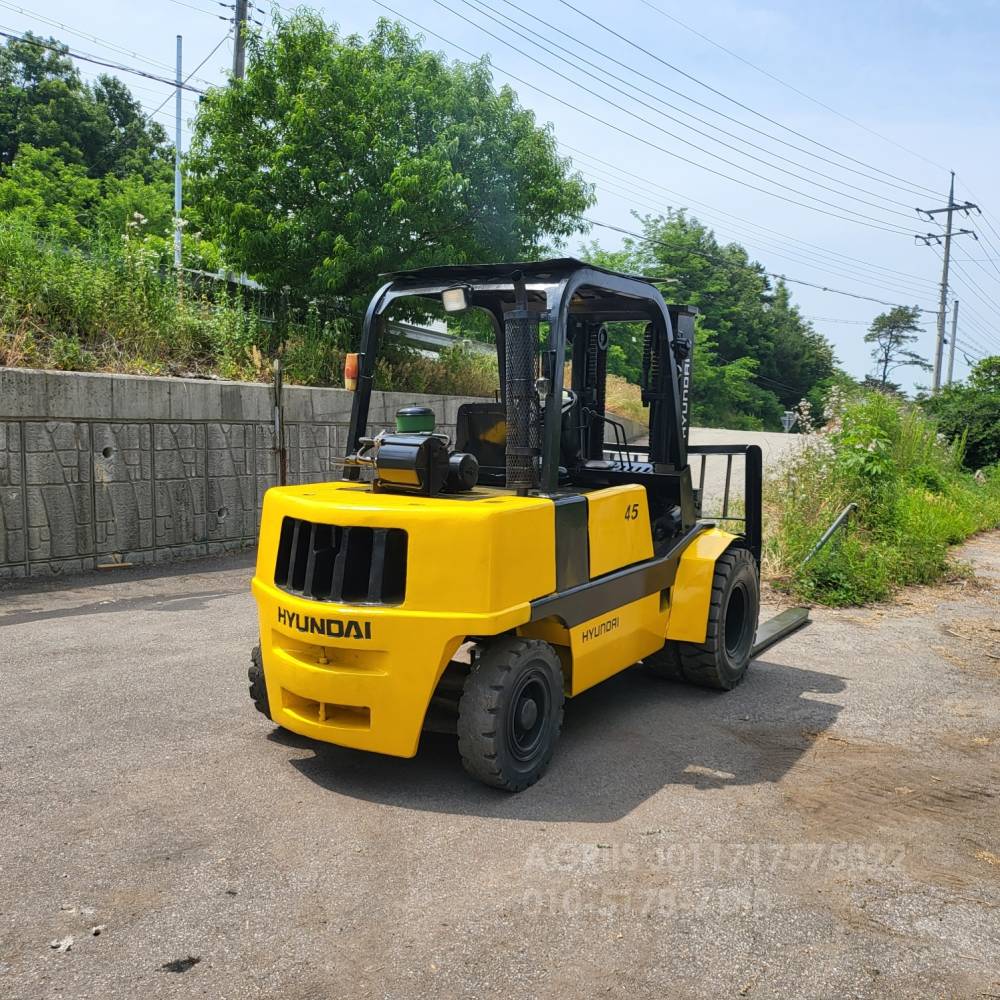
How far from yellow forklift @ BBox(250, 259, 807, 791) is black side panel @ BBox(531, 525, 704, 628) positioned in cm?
1

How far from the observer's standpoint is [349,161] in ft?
44.9

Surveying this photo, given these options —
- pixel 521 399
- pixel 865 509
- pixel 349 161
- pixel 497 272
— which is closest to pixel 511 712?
pixel 521 399

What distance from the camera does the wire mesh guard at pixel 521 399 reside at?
4465mm

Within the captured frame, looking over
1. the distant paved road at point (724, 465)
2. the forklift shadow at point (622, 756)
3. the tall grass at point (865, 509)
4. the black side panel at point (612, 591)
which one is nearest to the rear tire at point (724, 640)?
the forklift shadow at point (622, 756)

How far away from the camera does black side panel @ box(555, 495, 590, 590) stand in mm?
4637

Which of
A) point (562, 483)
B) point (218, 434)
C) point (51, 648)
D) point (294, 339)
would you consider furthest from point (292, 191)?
point (562, 483)

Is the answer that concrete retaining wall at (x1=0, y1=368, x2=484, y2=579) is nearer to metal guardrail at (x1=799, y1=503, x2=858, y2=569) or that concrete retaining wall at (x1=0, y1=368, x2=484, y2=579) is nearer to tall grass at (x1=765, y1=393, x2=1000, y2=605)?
tall grass at (x1=765, y1=393, x2=1000, y2=605)

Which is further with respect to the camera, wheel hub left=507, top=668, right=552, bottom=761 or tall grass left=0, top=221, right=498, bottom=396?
tall grass left=0, top=221, right=498, bottom=396

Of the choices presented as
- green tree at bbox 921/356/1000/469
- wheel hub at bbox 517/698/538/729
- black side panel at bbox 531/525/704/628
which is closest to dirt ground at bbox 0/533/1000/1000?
wheel hub at bbox 517/698/538/729

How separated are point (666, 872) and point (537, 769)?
101 cm

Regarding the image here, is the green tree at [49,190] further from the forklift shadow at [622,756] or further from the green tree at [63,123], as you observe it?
the forklift shadow at [622,756]

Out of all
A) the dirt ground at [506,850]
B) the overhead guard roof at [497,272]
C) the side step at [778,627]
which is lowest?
the side step at [778,627]

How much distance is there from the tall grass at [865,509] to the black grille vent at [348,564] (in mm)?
6115

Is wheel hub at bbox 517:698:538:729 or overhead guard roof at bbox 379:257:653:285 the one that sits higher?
overhead guard roof at bbox 379:257:653:285
